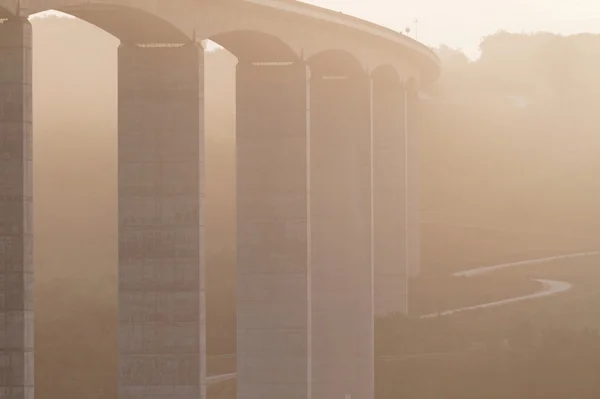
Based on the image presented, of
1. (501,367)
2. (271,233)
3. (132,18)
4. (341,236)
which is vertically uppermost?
(132,18)

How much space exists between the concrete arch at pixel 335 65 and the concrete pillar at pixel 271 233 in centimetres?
665

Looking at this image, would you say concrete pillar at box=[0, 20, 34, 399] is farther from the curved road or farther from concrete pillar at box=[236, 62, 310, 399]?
the curved road

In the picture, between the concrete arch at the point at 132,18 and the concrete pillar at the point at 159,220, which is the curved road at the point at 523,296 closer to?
the concrete pillar at the point at 159,220

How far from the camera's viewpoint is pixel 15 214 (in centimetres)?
3362

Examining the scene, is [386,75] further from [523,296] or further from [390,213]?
[523,296]

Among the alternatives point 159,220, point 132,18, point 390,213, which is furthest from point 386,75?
point 132,18

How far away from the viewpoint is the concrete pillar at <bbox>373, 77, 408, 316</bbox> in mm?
73688

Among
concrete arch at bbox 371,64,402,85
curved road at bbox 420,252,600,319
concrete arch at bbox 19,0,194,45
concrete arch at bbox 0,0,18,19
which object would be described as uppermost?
concrete arch at bbox 371,64,402,85

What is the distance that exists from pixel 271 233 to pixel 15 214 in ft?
55.1

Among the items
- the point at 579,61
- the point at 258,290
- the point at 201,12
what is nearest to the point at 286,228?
the point at 258,290

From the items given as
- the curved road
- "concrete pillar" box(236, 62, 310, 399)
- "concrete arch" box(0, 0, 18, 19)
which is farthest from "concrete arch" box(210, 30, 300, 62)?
the curved road

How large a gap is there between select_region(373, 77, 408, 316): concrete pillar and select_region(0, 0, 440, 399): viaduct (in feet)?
2.57

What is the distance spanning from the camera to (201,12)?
42906 millimetres

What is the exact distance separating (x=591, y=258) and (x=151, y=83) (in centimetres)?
6187
